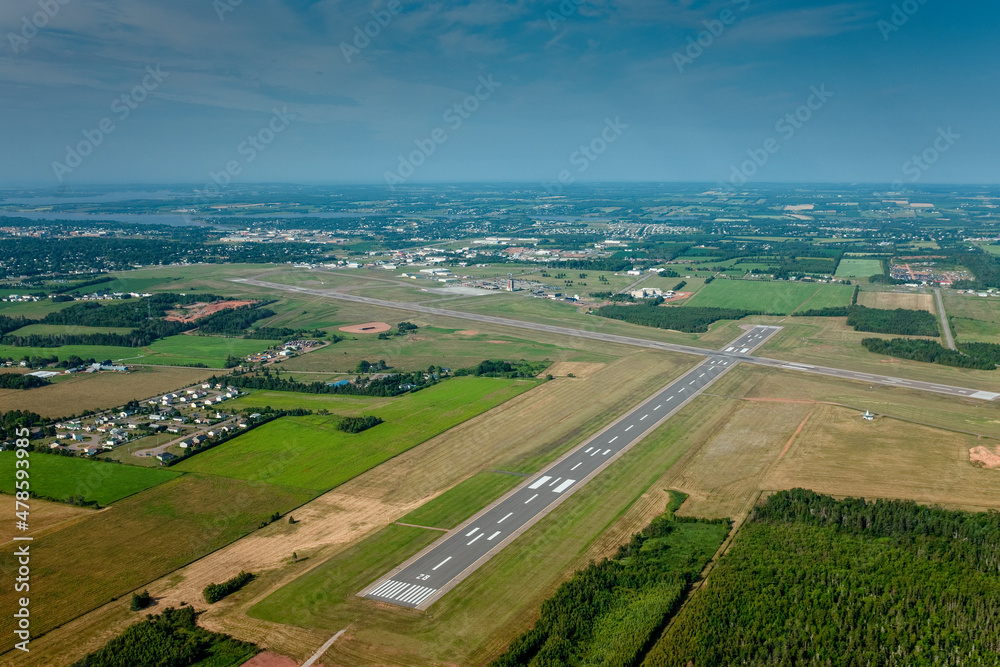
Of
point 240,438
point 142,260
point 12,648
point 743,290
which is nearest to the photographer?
point 12,648

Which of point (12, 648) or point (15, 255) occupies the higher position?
point (15, 255)

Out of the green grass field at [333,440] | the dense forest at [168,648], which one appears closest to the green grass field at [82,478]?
the green grass field at [333,440]

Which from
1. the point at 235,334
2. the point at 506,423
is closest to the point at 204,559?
the point at 506,423

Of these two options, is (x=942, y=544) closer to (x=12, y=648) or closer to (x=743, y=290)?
(x=12, y=648)

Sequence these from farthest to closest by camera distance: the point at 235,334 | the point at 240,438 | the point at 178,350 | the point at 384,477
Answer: the point at 235,334, the point at 178,350, the point at 240,438, the point at 384,477

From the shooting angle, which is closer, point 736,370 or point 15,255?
point 736,370

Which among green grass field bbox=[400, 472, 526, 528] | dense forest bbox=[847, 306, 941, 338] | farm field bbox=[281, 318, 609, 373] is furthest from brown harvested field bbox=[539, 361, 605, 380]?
dense forest bbox=[847, 306, 941, 338]
